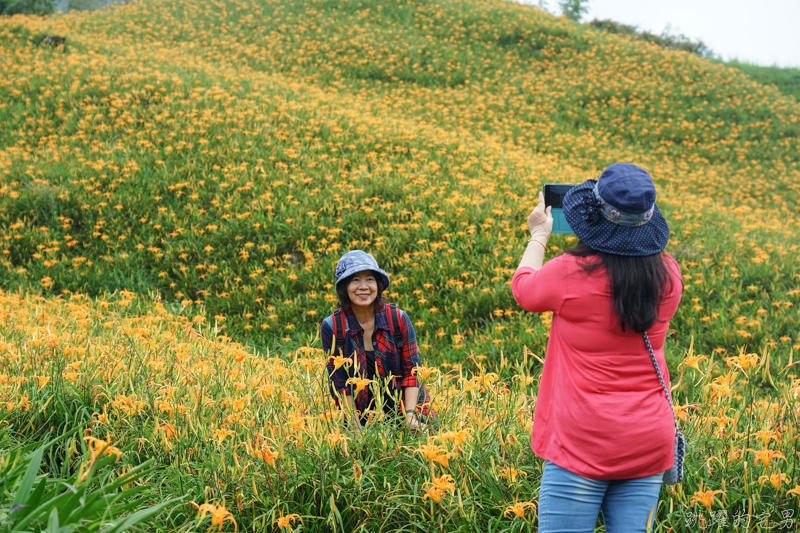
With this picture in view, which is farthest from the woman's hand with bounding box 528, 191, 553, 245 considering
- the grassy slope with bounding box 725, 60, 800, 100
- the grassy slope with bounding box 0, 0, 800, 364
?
the grassy slope with bounding box 725, 60, 800, 100

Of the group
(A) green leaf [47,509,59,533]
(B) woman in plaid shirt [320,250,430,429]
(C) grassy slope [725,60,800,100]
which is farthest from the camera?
(C) grassy slope [725,60,800,100]

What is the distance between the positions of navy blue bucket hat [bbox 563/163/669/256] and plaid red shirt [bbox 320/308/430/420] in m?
1.20

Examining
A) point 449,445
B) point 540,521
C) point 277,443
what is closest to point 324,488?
point 277,443

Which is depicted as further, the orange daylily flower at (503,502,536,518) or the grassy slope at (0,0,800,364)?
the grassy slope at (0,0,800,364)

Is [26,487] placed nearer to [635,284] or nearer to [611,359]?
[611,359]

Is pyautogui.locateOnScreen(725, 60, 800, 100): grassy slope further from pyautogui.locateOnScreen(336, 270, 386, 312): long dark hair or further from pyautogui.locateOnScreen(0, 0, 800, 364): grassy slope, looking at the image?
pyautogui.locateOnScreen(336, 270, 386, 312): long dark hair

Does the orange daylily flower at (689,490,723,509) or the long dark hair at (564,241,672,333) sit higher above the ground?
the long dark hair at (564,241,672,333)

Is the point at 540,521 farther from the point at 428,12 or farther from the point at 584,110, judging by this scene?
the point at 428,12

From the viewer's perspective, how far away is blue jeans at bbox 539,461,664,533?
4.87ft

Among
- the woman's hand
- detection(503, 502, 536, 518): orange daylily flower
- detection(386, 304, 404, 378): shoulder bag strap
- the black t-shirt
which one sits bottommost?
detection(503, 502, 536, 518): orange daylily flower

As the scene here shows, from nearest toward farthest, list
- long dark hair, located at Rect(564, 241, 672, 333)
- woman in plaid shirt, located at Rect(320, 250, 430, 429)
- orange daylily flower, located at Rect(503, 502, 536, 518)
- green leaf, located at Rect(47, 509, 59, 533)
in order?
green leaf, located at Rect(47, 509, 59, 533) → long dark hair, located at Rect(564, 241, 672, 333) → orange daylily flower, located at Rect(503, 502, 536, 518) → woman in plaid shirt, located at Rect(320, 250, 430, 429)

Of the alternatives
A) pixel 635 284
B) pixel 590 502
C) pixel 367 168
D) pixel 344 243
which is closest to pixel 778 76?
pixel 367 168

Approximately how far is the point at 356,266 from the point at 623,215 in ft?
4.55

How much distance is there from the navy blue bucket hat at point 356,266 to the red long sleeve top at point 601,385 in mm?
1124
